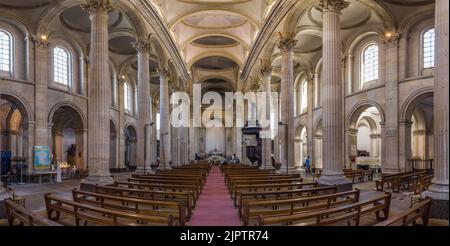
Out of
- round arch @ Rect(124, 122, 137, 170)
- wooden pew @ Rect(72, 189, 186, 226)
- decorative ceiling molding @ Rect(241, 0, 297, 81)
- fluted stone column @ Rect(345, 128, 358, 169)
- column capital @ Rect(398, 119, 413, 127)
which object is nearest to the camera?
wooden pew @ Rect(72, 189, 186, 226)

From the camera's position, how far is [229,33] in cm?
3425

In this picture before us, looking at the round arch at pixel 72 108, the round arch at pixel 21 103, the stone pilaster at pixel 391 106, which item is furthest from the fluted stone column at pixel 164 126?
the stone pilaster at pixel 391 106

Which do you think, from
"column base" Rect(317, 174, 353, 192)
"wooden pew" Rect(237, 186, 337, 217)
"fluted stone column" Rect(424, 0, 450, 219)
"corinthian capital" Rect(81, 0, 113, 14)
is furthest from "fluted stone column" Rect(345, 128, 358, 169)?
"corinthian capital" Rect(81, 0, 113, 14)

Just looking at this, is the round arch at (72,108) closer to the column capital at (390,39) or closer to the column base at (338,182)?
the column base at (338,182)

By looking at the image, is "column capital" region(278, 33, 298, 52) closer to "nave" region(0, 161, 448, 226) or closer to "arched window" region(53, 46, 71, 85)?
"nave" region(0, 161, 448, 226)

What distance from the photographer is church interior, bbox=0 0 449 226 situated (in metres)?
8.79

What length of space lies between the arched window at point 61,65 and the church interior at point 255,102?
9cm

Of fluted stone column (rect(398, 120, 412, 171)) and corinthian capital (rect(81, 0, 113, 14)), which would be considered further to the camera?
fluted stone column (rect(398, 120, 412, 171))

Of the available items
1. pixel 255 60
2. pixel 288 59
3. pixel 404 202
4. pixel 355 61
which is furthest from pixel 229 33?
pixel 404 202

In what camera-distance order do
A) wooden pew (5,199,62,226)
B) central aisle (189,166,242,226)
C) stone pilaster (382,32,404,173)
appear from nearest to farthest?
wooden pew (5,199,62,226), central aisle (189,166,242,226), stone pilaster (382,32,404,173)

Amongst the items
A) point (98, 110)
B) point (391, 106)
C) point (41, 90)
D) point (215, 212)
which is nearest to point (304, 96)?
point (391, 106)

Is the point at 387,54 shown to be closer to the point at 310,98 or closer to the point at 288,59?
the point at 288,59

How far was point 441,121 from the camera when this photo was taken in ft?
22.5
